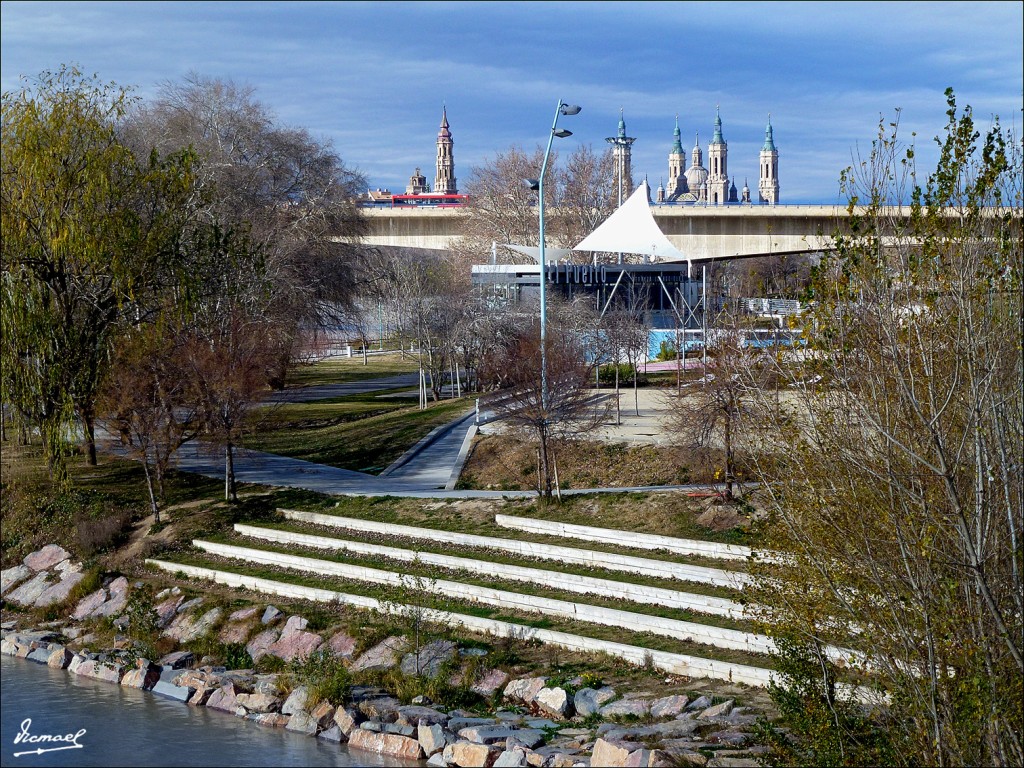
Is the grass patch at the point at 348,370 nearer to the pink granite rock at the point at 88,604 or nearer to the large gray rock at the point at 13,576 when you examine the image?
the large gray rock at the point at 13,576

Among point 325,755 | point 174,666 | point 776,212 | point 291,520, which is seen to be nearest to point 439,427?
point 291,520

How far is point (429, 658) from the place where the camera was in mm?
15406

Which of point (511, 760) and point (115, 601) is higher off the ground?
point (511, 760)

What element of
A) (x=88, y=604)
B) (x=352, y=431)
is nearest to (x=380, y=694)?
(x=88, y=604)

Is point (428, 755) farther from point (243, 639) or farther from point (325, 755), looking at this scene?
point (243, 639)

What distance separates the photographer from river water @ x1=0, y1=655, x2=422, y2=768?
13133mm

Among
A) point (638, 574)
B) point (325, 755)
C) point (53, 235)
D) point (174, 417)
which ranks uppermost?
point (53, 235)

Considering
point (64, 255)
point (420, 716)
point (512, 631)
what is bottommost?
point (420, 716)

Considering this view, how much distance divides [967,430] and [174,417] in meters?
17.4

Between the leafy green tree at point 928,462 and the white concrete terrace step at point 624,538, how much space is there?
5.84 metres

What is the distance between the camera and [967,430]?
29.0 feet

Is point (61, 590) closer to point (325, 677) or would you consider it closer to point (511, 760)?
point (325, 677)

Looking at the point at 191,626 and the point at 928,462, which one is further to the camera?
the point at 191,626
